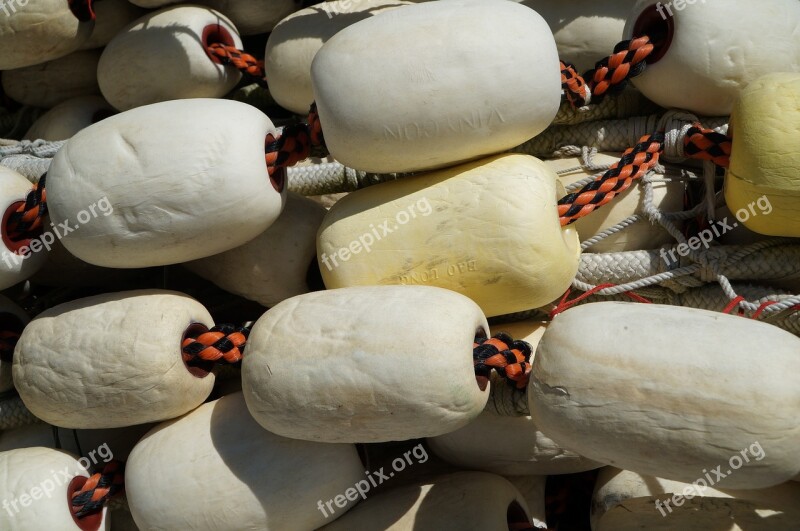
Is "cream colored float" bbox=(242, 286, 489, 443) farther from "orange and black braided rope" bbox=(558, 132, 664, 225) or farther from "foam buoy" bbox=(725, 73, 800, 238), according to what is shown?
"foam buoy" bbox=(725, 73, 800, 238)

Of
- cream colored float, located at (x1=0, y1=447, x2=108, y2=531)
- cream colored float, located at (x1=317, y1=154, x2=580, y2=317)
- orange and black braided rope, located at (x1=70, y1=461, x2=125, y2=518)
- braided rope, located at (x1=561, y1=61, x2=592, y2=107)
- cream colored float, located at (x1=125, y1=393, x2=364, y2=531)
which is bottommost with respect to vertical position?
orange and black braided rope, located at (x1=70, y1=461, x2=125, y2=518)

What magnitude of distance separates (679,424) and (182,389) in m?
0.62

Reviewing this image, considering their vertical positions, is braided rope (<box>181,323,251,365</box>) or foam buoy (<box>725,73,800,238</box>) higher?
foam buoy (<box>725,73,800,238</box>)

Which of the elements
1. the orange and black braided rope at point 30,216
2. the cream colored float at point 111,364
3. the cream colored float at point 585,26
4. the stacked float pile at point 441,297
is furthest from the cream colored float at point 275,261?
the cream colored float at point 585,26

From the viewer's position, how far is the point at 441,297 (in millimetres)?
955

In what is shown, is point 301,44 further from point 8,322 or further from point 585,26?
point 8,322

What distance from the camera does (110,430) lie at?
1232mm

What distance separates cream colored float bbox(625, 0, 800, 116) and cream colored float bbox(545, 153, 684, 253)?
14 cm

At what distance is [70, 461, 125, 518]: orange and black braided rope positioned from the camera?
43.0 inches

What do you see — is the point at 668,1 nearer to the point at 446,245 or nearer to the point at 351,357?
the point at 446,245

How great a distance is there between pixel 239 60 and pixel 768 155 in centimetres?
91

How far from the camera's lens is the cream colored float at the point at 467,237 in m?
0.99

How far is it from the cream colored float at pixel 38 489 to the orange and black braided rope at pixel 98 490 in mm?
15

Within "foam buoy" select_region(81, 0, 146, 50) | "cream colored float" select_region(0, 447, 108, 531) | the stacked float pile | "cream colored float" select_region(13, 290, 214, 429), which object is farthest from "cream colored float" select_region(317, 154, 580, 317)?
"foam buoy" select_region(81, 0, 146, 50)
